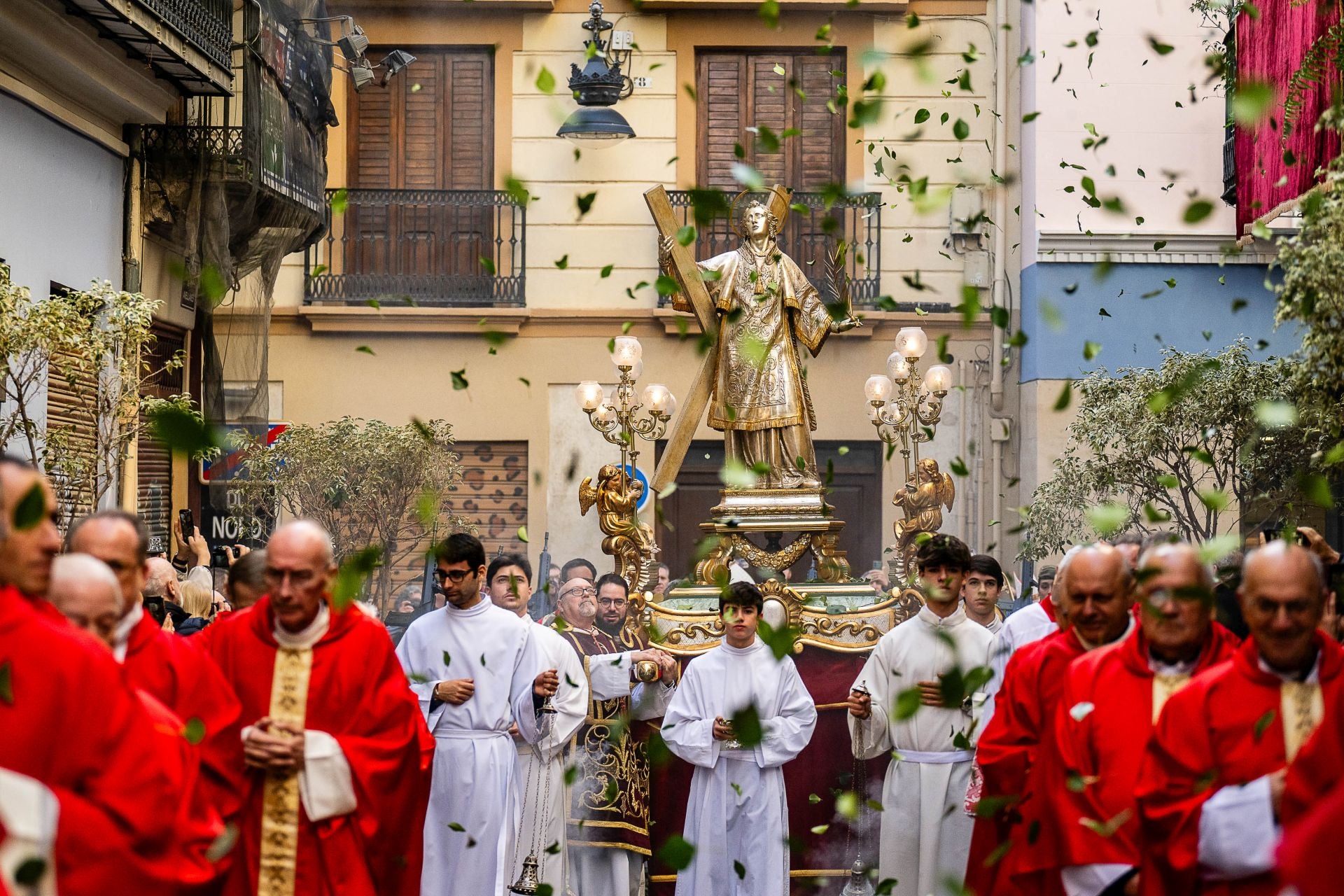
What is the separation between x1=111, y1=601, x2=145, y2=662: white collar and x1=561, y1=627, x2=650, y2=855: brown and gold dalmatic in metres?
3.10

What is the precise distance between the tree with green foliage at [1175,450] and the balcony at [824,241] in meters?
3.07

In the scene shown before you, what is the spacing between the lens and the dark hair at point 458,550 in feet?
21.2

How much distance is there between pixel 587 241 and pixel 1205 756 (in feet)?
41.6

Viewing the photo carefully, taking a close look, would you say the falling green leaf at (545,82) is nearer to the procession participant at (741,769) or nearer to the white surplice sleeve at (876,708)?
the procession participant at (741,769)

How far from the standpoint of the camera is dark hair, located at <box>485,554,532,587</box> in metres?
7.31

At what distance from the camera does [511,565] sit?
7320 mm

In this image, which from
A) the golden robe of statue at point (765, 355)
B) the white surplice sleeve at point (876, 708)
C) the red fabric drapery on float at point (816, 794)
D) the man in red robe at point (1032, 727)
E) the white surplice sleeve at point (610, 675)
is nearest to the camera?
the man in red robe at point (1032, 727)

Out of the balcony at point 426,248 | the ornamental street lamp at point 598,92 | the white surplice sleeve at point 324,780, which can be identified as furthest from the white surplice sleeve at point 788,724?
the balcony at point 426,248

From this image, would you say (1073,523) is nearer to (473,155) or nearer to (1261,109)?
(473,155)

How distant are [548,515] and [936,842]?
31.4 ft

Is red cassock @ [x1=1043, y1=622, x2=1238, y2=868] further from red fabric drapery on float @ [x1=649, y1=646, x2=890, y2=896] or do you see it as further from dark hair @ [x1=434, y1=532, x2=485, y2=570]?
red fabric drapery on float @ [x1=649, y1=646, x2=890, y2=896]

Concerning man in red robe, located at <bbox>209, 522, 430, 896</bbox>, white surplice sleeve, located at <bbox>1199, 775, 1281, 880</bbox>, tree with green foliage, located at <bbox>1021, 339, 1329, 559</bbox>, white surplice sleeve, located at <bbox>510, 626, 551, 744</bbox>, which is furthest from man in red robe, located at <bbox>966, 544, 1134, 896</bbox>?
tree with green foliage, located at <bbox>1021, 339, 1329, 559</bbox>

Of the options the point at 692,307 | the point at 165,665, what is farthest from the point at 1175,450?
the point at 165,665

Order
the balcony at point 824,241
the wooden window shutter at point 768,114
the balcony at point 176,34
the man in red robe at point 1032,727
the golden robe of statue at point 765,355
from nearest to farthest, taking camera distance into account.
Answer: the man in red robe at point 1032,727 → the golden robe of statue at point 765,355 → the balcony at point 176,34 → the balcony at point 824,241 → the wooden window shutter at point 768,114
